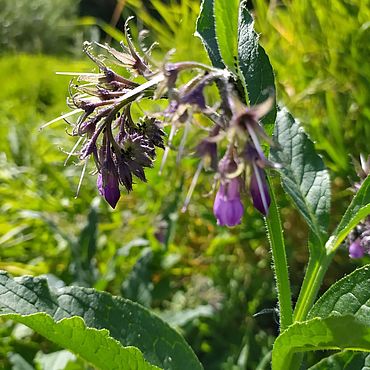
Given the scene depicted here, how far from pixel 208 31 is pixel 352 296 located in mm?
436

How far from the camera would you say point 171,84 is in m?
0.77

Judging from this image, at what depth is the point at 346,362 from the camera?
1068 mm

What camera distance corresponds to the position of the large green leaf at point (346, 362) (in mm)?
1059

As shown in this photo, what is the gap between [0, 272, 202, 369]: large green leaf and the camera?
1038mm

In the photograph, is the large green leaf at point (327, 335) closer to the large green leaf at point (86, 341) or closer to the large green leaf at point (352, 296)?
the large green leaf at point (352, 296)

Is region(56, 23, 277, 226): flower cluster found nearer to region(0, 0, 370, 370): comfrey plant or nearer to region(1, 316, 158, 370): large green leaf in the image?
region(0, 0, 370, 370): comfrey plant

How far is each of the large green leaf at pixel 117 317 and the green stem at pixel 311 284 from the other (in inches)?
7.0

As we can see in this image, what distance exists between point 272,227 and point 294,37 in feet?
4.94

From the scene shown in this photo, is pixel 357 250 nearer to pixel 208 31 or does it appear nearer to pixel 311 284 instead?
pixel 311 284

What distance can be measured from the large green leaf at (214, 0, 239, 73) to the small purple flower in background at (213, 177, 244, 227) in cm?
22

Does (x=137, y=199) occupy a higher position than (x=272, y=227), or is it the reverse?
(x=272, y=227)

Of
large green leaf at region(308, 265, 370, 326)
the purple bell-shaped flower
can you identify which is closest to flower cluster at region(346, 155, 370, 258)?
the purple bell-shaped flower

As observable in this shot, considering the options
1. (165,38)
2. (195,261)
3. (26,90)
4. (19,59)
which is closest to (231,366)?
(195,261)

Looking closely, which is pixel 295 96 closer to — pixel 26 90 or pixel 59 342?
pixel 59 342
